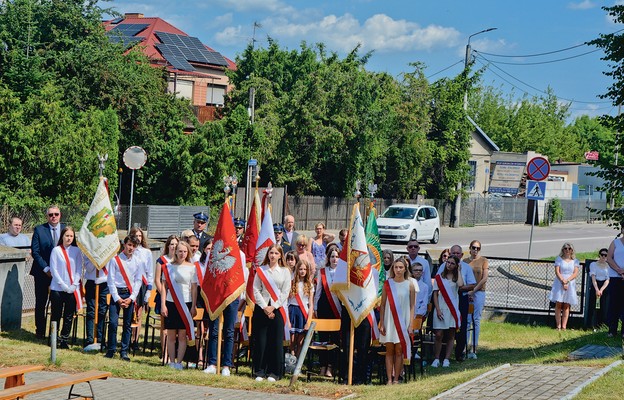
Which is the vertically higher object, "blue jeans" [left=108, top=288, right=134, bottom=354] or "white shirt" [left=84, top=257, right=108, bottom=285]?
"white shirt" [left=84, top=257, right=108, bottom=285]

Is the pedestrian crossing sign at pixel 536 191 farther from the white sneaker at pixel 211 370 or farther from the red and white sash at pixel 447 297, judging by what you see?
the white sneaker at pixel 211 370

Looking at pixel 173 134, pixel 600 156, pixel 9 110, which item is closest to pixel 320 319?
pixel 600 156

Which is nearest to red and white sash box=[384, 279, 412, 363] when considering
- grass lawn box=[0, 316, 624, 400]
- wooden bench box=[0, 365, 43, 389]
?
grass lawn box=[0, 316, 624, 400]

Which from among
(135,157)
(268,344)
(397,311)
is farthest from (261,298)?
(135,157)

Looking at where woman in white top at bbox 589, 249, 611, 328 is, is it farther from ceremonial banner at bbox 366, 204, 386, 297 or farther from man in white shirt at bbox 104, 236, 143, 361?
man in white shirt at bbox 104, 236, 143, 361

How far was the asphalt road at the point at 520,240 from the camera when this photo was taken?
131 ft

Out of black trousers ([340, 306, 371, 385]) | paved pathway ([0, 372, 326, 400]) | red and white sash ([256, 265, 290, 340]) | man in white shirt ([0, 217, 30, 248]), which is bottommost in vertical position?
paved pathway ([0, 372, 326, 400])

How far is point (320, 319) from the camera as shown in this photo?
13.8 metres

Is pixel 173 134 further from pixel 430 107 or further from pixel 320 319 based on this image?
pixel 320 319

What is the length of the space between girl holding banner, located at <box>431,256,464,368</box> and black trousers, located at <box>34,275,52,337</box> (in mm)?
5664

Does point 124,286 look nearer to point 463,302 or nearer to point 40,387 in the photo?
point 40,387

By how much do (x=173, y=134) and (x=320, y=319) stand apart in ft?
103

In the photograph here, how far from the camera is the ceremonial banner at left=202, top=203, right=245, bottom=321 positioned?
13.4 metres

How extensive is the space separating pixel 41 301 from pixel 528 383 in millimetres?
7501
